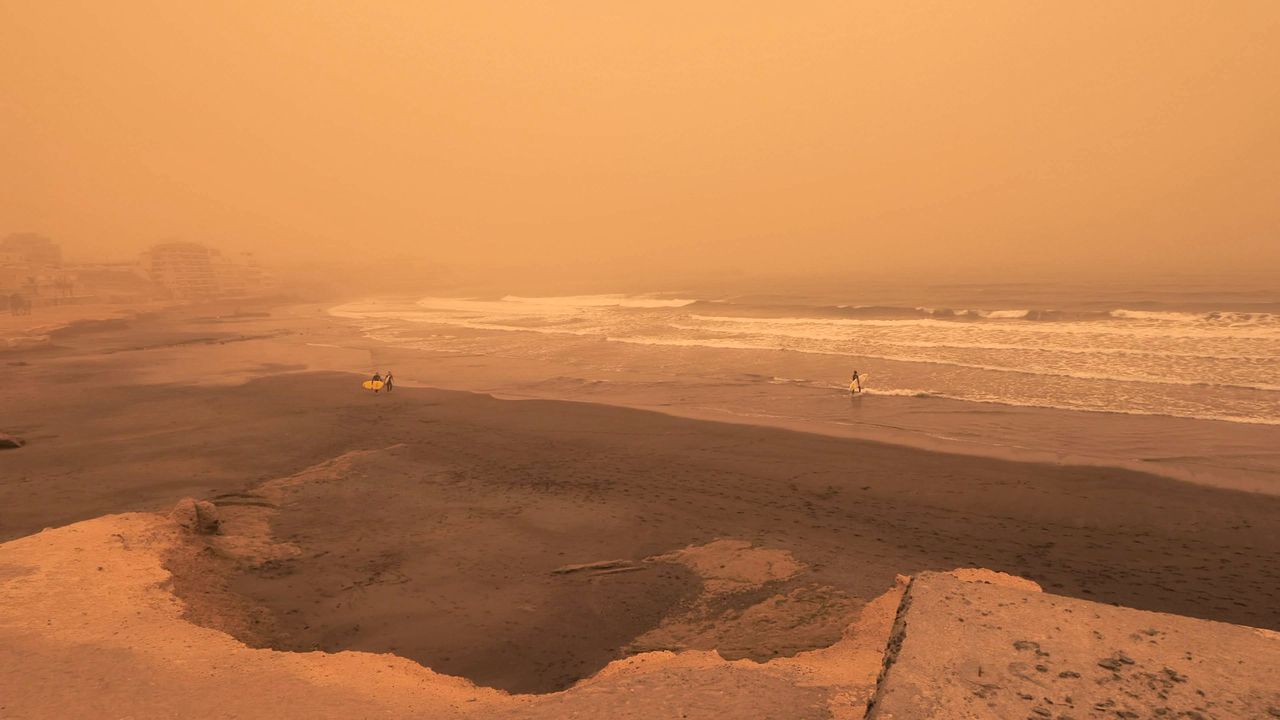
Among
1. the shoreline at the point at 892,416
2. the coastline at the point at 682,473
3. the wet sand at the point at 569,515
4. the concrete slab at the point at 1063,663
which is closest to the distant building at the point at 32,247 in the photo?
the shoreline at the point at 892,416

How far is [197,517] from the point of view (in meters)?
10.0

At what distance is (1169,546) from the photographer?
1005cm

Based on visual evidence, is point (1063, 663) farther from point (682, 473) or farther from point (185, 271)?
point (185, 271)

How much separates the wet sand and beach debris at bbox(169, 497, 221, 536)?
1.11m

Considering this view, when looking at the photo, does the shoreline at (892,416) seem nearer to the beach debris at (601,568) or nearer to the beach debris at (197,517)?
the beach debris at (601,568)

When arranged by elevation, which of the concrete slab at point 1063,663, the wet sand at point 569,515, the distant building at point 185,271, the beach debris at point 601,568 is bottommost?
the beach debris at point 601,568

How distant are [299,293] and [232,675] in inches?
3697

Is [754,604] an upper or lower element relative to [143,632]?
lower

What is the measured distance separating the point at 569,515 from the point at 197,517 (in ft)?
19.0

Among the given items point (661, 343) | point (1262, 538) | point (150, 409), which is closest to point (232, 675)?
point (1262, 538)

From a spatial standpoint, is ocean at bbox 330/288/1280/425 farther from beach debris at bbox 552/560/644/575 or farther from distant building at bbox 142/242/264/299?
distant building at bbox 142/242/264/299

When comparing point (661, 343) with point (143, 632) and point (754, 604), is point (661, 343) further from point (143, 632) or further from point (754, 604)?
point (143, 632)

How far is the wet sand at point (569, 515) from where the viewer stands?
26.2ft

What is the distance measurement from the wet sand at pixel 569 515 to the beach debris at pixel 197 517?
43.7 inches
